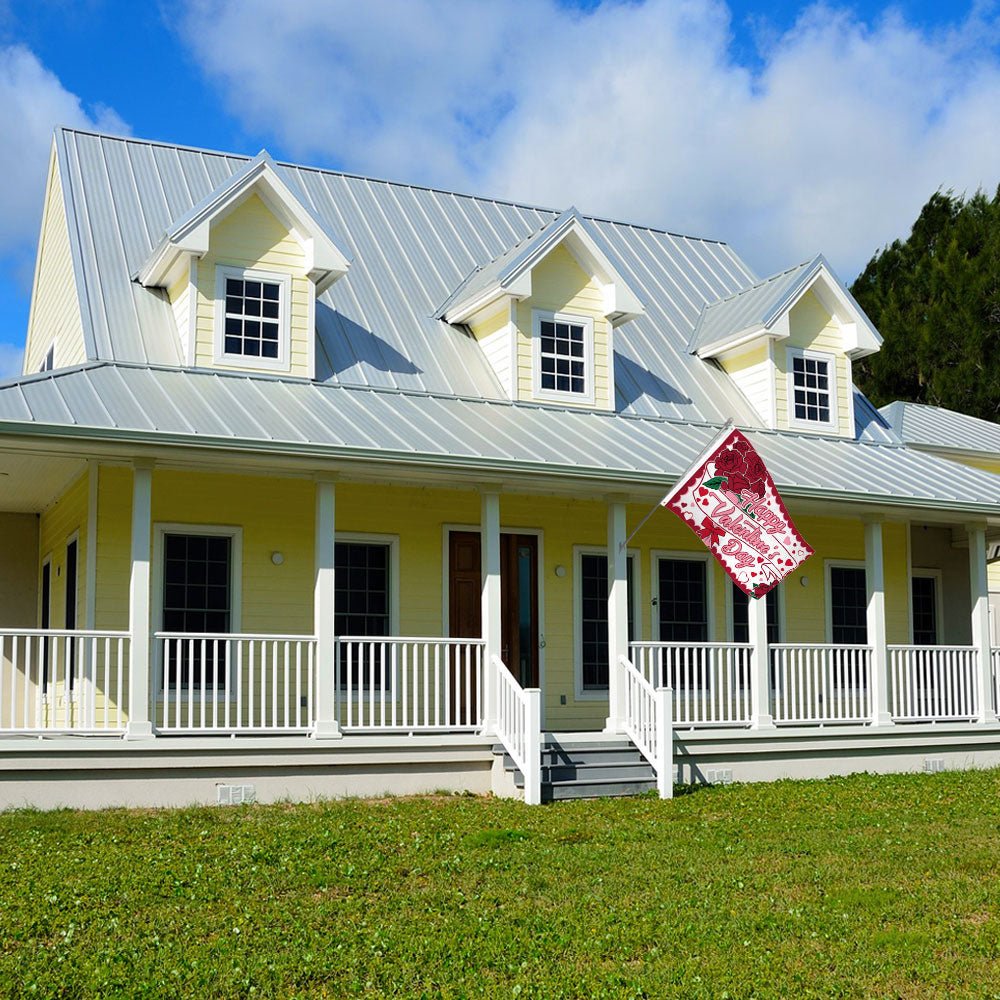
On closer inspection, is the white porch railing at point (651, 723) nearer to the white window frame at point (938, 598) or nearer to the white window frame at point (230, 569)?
the white window frame at point (230, 569)

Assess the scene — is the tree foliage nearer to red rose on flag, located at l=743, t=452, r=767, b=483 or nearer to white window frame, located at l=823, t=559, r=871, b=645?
white window frame, located at l=823, t=559, r=871, b=645

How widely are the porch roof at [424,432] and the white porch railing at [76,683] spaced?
195 cm

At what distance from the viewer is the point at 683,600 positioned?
17578mm

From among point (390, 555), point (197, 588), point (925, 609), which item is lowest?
point (925, 609)

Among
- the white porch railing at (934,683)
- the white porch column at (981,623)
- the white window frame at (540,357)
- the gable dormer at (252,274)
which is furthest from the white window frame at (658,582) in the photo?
the gable dormer at (252,274)

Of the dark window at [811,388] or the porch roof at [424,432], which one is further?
the dark window at [811,388]

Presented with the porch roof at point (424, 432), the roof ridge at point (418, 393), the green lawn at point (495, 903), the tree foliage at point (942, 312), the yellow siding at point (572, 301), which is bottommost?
the green lawn at point (495, 903)

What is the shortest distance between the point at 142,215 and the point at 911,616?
477 inches

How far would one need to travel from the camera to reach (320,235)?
1559 centimetres

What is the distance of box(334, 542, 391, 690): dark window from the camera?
602 inches

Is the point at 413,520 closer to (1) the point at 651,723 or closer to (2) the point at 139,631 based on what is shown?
(1) the point at 651,723

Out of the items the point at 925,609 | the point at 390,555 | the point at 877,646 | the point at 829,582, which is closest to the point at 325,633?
the point at 390,555

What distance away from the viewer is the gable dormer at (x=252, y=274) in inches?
597

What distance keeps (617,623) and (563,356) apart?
411cm
